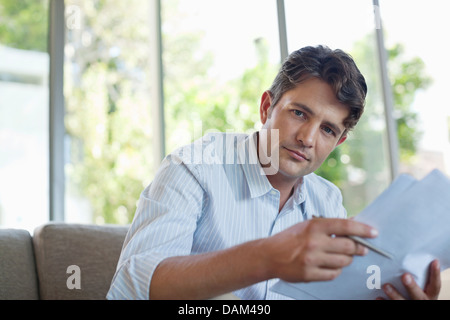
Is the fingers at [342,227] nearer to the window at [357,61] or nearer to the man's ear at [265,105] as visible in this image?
the man's ear at [265,105]

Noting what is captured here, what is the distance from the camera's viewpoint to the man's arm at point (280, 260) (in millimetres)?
727

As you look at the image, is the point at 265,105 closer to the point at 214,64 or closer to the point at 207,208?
the point at 207,208

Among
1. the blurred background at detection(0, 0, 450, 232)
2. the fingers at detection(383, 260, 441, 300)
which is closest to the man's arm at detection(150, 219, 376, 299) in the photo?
the fingers at detection(383, 260, 441, 300)

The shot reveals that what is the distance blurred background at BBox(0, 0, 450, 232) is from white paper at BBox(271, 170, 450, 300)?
6.10ft

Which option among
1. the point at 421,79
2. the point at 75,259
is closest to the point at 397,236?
the point at 75,259

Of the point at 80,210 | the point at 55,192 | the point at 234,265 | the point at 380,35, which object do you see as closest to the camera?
the point at 234,265

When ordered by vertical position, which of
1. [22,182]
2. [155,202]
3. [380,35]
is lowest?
[155,202]

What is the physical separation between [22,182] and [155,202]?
2.76 metres

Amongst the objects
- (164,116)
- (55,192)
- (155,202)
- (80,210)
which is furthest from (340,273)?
(80,210)

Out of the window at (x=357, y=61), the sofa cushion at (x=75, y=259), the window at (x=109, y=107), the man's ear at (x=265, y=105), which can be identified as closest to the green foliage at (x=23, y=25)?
the window at (x=109, y=107)

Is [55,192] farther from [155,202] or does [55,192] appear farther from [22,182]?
[155,202]

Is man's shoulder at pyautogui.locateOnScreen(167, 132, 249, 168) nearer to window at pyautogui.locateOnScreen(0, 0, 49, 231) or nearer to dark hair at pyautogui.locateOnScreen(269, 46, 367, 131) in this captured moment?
dark hair at pyautogui.locateOnScreen(269, 46, 367, 131)

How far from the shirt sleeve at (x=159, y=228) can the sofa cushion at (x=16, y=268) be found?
58cm
